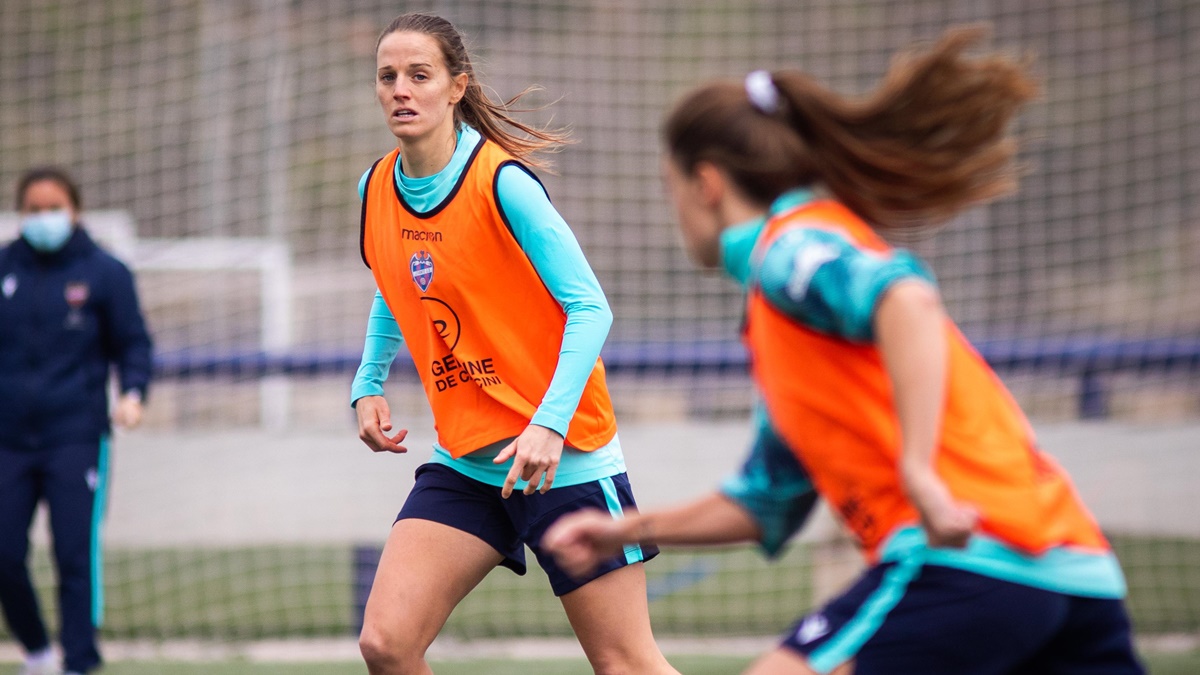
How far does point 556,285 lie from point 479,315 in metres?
0.22

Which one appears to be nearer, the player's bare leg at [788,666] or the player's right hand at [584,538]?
the player's bare leg at [788,666]

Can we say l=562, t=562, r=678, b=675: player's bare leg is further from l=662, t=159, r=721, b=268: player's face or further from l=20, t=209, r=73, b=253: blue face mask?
l=20, t=209, r=73, b=253: blue face mask

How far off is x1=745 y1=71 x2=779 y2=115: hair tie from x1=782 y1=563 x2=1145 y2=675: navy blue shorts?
0.74 m

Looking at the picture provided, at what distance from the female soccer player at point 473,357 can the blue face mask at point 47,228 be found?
252 centimetres

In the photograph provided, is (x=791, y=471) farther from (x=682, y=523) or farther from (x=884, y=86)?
(x=884, y=86)

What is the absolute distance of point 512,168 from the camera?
331cm

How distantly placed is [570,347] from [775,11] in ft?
21.2

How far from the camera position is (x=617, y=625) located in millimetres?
3234

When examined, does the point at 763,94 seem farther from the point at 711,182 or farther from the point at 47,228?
the point at 47,228

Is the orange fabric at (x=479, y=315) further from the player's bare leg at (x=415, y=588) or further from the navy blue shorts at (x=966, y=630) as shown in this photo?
the navy blue shorts at (x=966, y=630)

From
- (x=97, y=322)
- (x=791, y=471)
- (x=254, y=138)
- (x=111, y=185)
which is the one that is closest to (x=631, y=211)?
(x=254, y=138)

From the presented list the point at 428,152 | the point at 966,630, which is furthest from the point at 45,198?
the point at 966,630

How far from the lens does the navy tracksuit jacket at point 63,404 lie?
17.3 ft

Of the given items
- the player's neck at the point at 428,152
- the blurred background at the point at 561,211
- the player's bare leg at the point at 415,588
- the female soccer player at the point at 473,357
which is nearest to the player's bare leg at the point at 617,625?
the female soccer player at the point at 473,357
